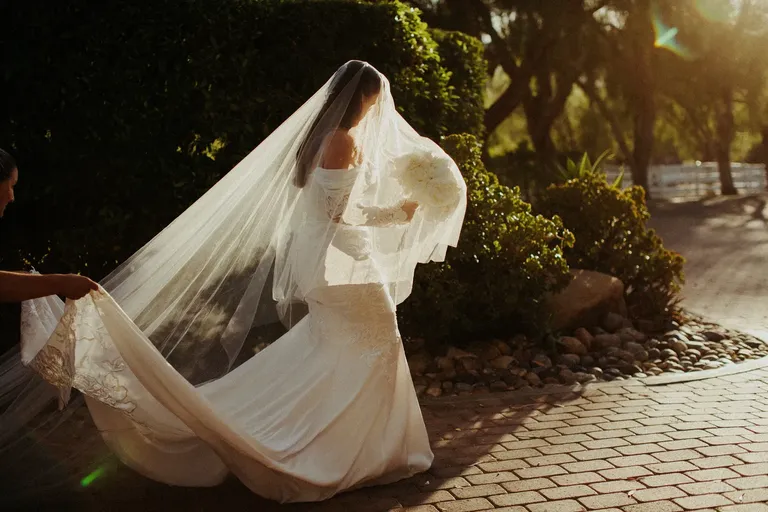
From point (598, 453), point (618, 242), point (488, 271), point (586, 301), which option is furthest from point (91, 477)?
point (618, 242)

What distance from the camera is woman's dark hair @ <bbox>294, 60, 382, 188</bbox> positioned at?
434cm

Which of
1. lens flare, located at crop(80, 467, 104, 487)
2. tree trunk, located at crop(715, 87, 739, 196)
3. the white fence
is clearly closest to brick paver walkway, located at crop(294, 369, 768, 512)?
lens flare, located at crop(80, 467, 104, 487)

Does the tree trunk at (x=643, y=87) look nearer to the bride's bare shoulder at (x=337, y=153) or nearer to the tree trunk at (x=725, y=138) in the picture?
the tree trunk at (x=725, y=138)

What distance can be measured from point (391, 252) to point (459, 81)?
4.62 metres

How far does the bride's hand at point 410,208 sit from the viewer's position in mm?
4506

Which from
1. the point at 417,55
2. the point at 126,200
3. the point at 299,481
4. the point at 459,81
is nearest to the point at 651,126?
the point at 459,81

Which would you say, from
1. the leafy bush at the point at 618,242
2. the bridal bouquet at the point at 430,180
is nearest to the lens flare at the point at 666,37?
the leafy bush at the point at 618,242

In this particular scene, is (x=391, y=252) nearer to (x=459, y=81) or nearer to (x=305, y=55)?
(x=305, y=55)

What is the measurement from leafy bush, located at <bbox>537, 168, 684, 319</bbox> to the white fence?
21.7 m

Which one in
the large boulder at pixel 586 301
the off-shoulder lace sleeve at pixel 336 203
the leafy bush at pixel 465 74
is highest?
the leafy bush at pixel 465 74

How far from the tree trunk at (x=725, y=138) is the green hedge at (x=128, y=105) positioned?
24.7 m

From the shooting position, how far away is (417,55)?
7223mm

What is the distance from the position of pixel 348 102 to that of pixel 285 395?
1616 mm

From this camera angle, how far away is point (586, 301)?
7816mm
